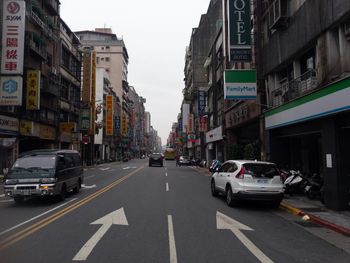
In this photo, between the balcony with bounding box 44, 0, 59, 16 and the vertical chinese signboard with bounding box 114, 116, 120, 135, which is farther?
the vertical chinese signboard with bounding box 114, 116, 120, 135

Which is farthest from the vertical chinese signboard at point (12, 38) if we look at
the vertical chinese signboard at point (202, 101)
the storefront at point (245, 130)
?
the vertical chinese signboard at point (202, 101)

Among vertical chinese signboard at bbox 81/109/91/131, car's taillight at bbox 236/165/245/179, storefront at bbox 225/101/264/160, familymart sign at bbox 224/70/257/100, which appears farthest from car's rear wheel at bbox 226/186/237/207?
vertical chinese signboard at bbox 81/109/91/131

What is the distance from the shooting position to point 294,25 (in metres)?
17.0

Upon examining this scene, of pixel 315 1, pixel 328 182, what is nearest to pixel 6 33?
pixel 315 1

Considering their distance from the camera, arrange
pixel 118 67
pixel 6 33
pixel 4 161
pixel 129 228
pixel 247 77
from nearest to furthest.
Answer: pixel 129 228
pixel 247 77
pixel 6 33
pixel 4 161
pixel 118 67

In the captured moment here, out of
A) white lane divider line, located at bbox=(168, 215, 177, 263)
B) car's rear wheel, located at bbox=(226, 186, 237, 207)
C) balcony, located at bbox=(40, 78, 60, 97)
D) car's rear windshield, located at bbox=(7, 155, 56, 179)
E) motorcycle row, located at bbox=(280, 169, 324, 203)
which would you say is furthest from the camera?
balcony, located at bbox=(40, 78, 60, 97)

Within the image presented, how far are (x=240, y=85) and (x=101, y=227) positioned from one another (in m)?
14.2

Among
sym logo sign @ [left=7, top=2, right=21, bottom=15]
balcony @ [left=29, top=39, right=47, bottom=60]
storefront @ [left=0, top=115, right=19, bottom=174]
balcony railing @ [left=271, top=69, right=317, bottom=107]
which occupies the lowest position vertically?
storefront @ [left=0, top=115, right=19, bottom=174]

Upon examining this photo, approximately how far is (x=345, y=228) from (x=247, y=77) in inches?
524

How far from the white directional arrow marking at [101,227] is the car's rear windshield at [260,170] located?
15.1ft

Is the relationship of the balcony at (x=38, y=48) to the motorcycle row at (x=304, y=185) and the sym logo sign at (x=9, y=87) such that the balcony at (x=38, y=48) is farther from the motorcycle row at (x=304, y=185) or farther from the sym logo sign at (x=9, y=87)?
the motorcycle row at (x=304, y=185)

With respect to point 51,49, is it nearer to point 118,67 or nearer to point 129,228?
point 129,228

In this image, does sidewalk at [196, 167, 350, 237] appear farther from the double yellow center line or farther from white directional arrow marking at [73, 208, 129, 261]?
the double yellow center line

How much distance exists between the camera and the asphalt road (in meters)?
7.08
